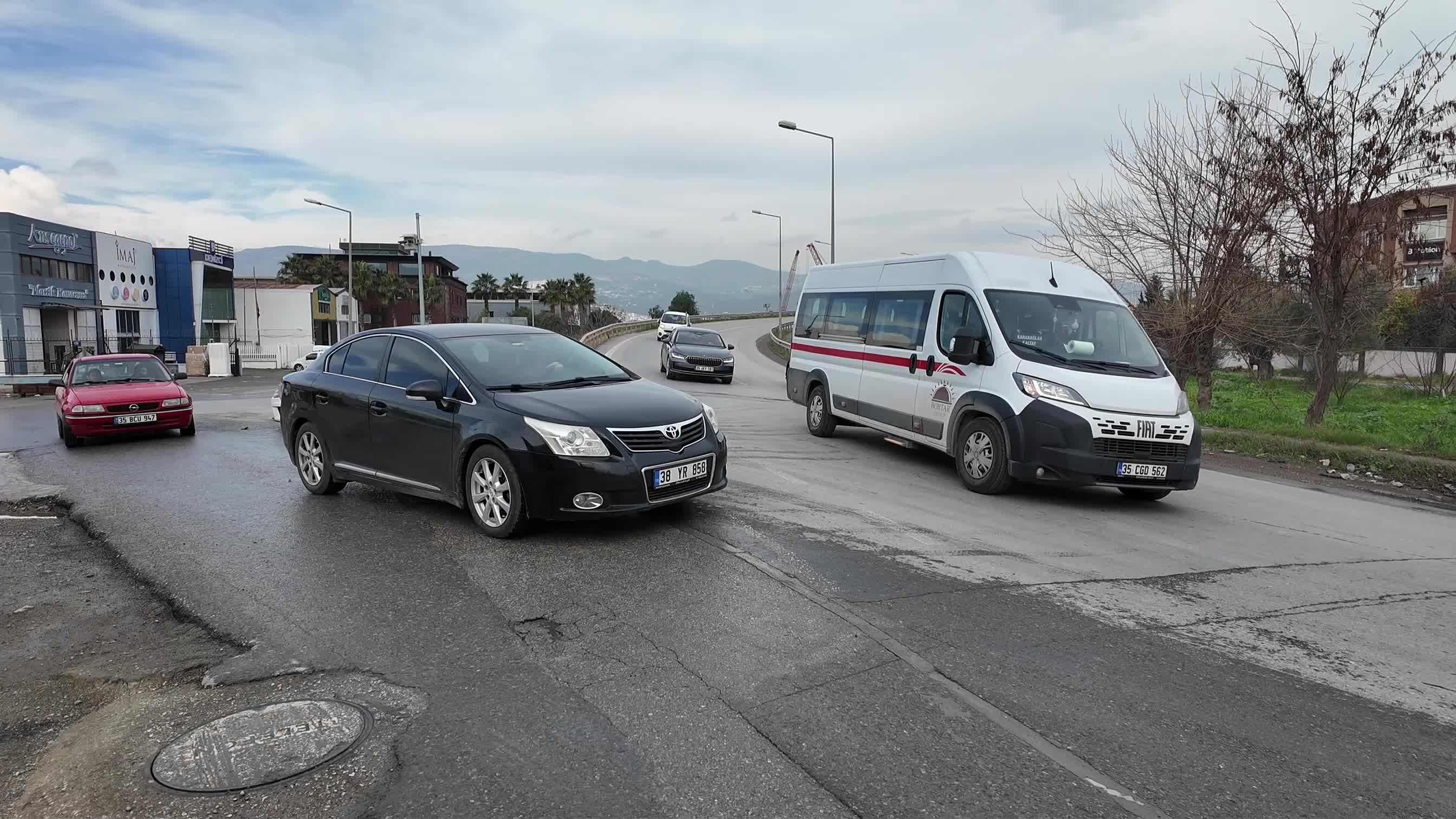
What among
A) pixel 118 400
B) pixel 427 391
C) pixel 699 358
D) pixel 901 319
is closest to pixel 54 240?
pixel 699 358

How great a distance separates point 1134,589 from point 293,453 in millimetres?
7416

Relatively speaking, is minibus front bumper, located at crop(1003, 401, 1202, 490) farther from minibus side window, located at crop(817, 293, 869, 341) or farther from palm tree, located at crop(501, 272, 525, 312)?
palm tree, located at crop(501, 272, 525, 312)

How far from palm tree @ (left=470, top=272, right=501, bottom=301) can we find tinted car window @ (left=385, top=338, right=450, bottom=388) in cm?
9460

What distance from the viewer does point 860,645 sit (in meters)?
4.44

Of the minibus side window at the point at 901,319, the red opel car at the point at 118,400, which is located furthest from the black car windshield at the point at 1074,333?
the red opel car at the point at 118,400

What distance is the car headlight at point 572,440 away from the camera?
6.23 metres

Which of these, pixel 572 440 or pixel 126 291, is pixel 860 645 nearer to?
pixel 572 440

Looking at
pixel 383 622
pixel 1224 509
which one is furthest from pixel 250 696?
pixel 1224 509

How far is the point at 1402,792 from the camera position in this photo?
124 inches

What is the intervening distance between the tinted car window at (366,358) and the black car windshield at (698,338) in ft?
58.7

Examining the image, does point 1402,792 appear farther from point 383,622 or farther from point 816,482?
point 816,482

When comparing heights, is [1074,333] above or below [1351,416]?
above

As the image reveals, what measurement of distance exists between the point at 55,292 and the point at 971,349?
50561mm

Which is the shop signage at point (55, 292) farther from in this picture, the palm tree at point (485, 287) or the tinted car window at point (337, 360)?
the palm tree at point (485, 287)
